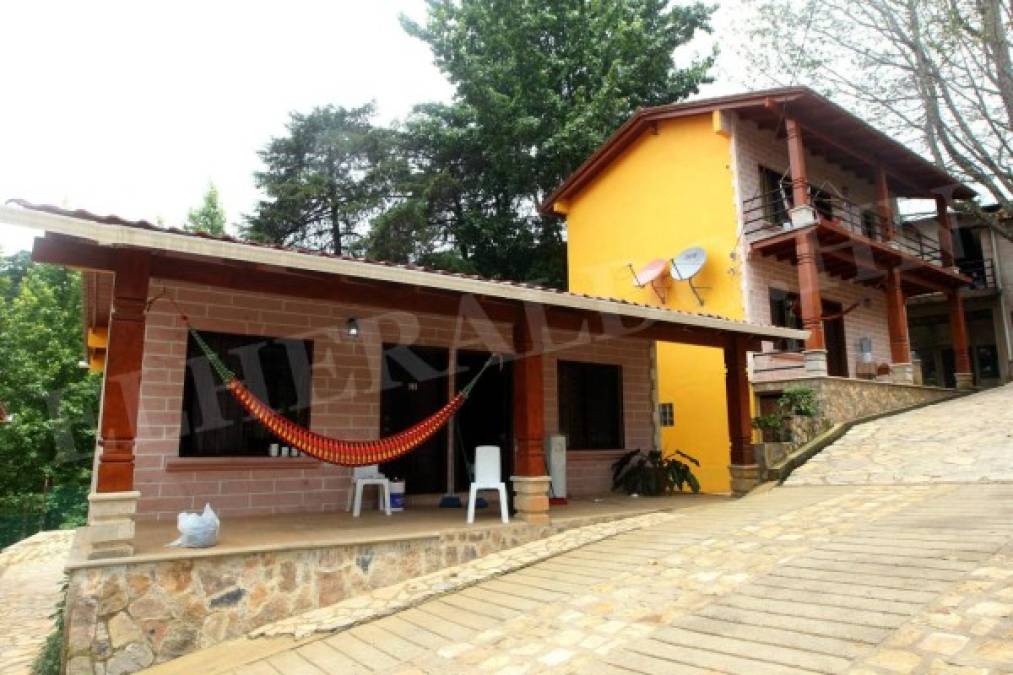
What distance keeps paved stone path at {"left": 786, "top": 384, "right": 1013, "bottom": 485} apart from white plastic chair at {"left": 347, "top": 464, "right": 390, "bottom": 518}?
4810 millimetres

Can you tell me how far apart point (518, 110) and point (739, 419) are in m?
11.9

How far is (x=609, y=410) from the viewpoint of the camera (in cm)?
920

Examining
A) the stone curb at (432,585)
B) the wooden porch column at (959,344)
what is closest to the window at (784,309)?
the wooden porch column at (959,344)

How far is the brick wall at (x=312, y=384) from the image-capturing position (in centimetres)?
593

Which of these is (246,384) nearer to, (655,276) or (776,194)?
(655,276)

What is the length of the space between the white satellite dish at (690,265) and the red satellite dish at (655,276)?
247 mm

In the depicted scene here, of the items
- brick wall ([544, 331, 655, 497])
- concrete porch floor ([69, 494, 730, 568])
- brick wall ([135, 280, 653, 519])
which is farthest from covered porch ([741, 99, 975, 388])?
brick wall ([135, 280, 653, 519])

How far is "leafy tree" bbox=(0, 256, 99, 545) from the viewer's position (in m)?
18.1

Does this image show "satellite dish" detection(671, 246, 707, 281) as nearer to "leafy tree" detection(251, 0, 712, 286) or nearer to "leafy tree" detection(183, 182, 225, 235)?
"leafy tree" detection(251, 0, 712, 286)

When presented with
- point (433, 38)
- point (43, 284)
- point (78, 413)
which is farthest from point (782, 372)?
point (43, 284)

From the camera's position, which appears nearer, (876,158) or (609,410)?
(609,410)

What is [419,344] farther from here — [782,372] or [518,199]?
[518,199]

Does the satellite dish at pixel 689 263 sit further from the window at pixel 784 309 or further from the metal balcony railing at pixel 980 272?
the metal balcony railing at pixel 980 272

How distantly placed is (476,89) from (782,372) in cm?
1098
